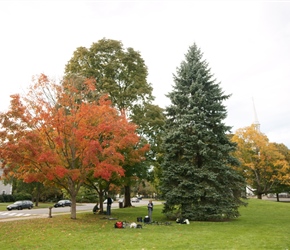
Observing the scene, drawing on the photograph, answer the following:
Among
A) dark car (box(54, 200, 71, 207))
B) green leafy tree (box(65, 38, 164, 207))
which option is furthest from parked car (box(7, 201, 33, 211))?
green leafy tree (box(65, 38, 164, 207))

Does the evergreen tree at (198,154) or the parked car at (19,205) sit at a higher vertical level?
the evergreen tree at (198,154)

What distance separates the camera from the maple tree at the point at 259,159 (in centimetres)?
4178

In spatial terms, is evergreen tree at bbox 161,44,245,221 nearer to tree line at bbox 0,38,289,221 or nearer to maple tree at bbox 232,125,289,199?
tree line at bbox 0,38,289,221

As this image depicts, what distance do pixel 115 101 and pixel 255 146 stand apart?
25319 millimetres

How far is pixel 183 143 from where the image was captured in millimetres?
20484

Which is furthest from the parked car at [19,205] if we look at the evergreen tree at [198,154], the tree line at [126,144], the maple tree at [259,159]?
the maple tree at [259,159]

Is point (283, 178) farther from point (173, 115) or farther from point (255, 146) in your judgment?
point (173, 115)

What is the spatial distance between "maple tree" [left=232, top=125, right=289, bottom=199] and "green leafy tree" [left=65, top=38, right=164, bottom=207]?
65.5 feet

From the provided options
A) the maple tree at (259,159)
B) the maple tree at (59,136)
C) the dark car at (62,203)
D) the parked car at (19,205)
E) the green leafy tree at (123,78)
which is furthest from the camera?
the dark car at (62,203)

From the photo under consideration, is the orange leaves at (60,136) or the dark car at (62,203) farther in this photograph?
the dark car at (62,203)

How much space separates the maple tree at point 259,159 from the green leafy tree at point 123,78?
19973 millimetres

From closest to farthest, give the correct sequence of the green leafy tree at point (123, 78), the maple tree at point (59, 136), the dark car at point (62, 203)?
1. the maple tree at point (59, 136)
2. the green leafy tree at point (123, 78)
3. the dark car at point (62, 203)

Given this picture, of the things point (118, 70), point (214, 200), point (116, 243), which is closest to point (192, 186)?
point (214, 200)

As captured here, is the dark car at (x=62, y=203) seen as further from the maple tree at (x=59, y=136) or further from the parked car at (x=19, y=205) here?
the maple tree at (x=59, y=136)
